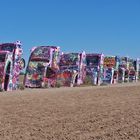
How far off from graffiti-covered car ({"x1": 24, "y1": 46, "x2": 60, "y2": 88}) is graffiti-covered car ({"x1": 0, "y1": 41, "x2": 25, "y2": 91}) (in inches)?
90.6

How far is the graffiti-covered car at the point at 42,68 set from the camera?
32.6 meters

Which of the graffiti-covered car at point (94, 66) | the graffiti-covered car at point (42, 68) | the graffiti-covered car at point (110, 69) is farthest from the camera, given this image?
the graffiti-covered car at point (110, 69)

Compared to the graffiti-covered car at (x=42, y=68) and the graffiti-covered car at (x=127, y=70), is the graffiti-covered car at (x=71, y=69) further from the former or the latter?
the graffiti-covered car at (x=127, y=70)

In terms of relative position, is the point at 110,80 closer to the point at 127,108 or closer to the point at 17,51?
the point at 17,51

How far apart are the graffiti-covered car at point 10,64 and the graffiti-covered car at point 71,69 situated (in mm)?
6073

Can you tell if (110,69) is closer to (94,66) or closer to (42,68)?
(94,66)

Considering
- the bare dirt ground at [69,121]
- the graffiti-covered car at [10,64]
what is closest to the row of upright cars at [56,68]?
the graffiti-covered car at [10,64]

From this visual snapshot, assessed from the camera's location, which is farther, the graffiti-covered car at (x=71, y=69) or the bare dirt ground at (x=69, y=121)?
the graffiti-covered car at (x=71, y=69)

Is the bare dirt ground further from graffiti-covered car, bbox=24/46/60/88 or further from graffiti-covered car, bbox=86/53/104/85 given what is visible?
graffiti-covered car, bbox=86/53/104/85

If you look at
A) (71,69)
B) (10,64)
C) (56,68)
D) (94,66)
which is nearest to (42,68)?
(56,68)

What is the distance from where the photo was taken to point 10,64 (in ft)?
95.2

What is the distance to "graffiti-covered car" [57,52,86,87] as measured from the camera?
118 feet

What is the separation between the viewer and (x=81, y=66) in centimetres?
3791

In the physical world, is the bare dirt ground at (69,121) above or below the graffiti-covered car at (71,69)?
below
